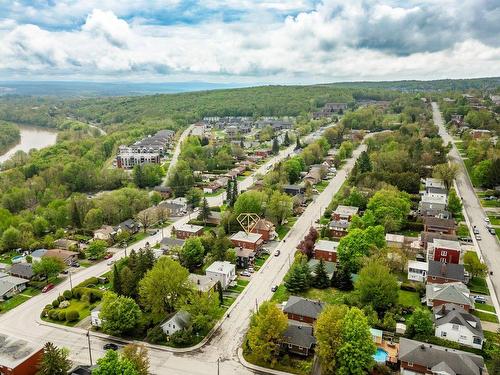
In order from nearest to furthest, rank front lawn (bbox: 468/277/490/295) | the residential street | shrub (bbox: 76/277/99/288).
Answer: the residential street < front lawn (bbox: 468/277/490/295) < shrub (bbox: 76/277/99/288)

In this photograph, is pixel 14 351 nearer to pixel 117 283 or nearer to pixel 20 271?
pixel 117 283

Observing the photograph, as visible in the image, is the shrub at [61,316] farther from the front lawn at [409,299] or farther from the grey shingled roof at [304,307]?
the front lawn at [409,299]

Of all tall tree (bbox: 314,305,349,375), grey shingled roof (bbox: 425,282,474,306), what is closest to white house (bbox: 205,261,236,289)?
tall tree (bbox: 314,305,349,375)

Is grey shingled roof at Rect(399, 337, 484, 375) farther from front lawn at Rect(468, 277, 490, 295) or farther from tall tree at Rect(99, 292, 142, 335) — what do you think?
tall tree at Rect(99, 292, 142, 335)

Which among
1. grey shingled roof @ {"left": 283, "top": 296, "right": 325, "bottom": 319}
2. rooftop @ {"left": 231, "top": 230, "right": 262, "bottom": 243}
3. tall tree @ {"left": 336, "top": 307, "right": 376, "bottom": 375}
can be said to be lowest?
rooftop @ {"left": 231, "top": 230, "right": 262, "bottom": 243}

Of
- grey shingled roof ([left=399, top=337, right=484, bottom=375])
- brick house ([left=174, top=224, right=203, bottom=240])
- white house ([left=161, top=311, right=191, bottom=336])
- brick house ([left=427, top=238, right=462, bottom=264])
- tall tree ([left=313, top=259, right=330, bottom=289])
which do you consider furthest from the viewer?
brick house ([left=174, top=224, right=203, bottom=240])

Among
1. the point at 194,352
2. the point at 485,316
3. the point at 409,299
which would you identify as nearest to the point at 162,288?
the point at 194,352
